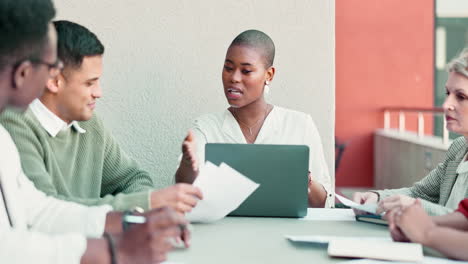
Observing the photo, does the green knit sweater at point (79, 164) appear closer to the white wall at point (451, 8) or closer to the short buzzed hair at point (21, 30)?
the short buzzed hair at point (21, 30)

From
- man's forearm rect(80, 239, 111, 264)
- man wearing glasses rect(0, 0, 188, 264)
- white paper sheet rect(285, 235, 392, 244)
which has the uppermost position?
man wearing glasses rect(0, 0, 188, 264)

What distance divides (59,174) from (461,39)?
7.99 metres

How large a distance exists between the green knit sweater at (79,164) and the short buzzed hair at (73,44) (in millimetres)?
220

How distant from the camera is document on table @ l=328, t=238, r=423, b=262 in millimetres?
1668

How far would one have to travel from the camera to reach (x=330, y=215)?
2.36m

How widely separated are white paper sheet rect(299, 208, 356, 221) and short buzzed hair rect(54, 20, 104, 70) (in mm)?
921

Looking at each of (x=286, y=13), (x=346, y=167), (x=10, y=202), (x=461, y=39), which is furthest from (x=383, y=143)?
(x=10, y=202)

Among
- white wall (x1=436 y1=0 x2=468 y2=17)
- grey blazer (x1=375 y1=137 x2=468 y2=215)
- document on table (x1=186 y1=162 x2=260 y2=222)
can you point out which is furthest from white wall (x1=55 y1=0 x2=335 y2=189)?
white wall (x1=436 y1=0 x2=468 y2=17)

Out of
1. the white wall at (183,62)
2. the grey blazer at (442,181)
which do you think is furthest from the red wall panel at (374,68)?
the grey blazer at (442,181)

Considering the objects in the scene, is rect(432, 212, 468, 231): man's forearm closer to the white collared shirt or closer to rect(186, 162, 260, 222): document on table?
rect(186, 162, 260, 222): document on table

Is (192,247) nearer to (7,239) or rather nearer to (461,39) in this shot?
(7,239)

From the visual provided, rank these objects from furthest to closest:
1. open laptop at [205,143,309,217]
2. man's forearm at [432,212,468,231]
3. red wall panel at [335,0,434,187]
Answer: red wall panel at [335,0,434,187] < open laptop at [205,143,309,217] < man's forearm at [432,212,468,231]

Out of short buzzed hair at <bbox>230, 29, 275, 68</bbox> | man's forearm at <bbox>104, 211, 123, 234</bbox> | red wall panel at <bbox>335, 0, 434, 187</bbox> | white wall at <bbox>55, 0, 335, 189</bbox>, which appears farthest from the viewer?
red wall panel at <bbox>335, 0, 434, 187</bbox>

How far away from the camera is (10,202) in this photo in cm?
172
